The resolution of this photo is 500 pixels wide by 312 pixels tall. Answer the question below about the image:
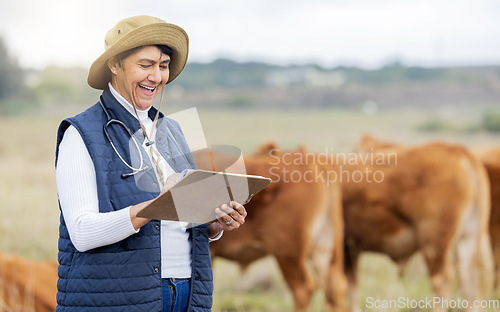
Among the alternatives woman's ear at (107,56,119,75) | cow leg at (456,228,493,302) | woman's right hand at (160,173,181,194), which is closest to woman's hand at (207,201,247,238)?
woman's right hand at (160,173,181,194)

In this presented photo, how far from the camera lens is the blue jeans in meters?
1.79

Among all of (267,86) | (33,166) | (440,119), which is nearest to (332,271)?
(33,166)

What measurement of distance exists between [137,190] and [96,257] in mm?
229

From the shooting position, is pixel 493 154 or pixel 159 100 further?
pixel 493 154

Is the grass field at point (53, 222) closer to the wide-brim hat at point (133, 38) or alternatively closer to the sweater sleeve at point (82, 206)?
the wide-brim hat at point (133, 38)

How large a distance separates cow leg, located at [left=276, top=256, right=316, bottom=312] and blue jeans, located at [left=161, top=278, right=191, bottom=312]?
11.2ft

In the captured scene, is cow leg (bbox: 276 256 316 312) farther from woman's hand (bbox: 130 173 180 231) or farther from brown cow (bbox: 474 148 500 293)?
woman's hand (bbox: 130 173 180 231)

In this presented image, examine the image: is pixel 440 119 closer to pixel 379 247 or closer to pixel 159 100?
pixel 379 247

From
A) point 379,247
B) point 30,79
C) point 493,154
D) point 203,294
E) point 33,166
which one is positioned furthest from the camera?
point 30,79

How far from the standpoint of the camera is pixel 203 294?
185cm

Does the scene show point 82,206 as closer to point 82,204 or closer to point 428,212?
point 82,204

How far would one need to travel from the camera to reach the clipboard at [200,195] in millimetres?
1531

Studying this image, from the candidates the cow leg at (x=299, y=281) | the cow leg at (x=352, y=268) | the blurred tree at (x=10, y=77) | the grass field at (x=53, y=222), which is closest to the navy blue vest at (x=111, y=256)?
the grass field at (x=53, y=222)

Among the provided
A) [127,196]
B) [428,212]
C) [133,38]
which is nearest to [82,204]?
[127,196]
